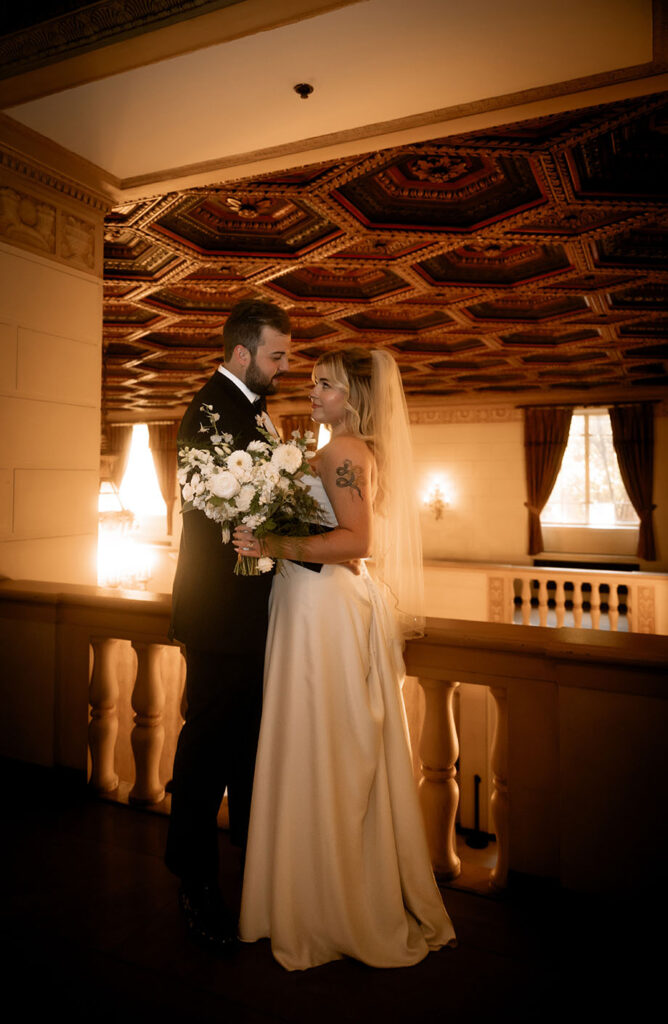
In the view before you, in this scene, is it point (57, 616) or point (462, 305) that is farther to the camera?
point (462, 305)

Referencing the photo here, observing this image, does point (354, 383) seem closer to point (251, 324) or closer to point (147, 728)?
point (251, 324)

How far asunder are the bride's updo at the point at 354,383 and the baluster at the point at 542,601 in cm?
956

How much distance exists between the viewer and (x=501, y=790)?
7.10 ft

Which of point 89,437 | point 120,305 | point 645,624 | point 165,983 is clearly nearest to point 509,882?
point 165,983

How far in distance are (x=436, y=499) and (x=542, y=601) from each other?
3.31m

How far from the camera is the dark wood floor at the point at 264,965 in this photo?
1.61 meters

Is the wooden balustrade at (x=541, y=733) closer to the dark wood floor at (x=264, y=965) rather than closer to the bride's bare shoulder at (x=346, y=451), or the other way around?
the dark wood floor at (x=264, y=965)

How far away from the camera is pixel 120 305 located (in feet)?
23.7

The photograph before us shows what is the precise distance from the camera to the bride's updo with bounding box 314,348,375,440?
2.18 m

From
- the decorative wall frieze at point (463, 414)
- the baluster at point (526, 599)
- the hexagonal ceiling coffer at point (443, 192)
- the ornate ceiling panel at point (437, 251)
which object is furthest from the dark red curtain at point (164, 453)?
the hexagonal ceiling coffer at point (443, 192)

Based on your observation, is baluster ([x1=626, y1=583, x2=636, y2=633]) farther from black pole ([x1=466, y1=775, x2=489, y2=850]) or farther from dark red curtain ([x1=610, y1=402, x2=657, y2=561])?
black pole ([x1=466, y1=775, x2=489, y2=850])

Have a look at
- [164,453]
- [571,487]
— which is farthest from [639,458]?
[164,453]

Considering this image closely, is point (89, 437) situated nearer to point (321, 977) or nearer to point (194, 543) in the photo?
point (194, 543)

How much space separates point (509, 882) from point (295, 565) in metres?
1.29
